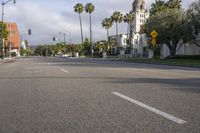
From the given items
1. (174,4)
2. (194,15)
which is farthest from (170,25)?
(174,4)

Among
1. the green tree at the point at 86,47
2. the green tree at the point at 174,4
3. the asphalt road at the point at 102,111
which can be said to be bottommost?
the asphalt road at the point at 102,111

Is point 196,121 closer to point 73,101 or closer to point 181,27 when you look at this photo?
point 73,101

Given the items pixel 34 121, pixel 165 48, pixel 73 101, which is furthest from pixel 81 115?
pixel 165 48

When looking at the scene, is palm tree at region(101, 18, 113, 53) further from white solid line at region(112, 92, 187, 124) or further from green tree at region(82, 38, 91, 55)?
white solid line at region(112, 92, 187, 124)

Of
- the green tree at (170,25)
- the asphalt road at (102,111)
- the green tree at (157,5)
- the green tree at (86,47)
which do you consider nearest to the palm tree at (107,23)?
the green tree at (86,47)

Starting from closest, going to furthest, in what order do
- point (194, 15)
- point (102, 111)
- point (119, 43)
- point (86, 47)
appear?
point (102, 111), point (194, 15), point (86, 47), point (119, 43)

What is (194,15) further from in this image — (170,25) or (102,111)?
(102,111)

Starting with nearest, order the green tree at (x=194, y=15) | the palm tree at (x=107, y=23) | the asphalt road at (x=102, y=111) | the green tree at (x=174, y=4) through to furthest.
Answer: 1. the asphalt road at (x=102, y=111)
2. the green tree at (x=194, y=15)
3. the green tree at (x=174, y=4)
4. the palm tree at (x=107, y=23)

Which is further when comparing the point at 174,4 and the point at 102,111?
the point at 174,4

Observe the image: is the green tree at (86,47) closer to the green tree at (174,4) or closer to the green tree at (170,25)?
the green tree at (174,4)

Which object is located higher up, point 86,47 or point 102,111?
point 86,47

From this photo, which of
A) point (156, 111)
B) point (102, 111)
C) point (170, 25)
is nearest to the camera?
point (156, 111)

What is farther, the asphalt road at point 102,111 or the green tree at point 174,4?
the green tree at point 174,4

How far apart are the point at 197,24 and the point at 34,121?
55.4 m
